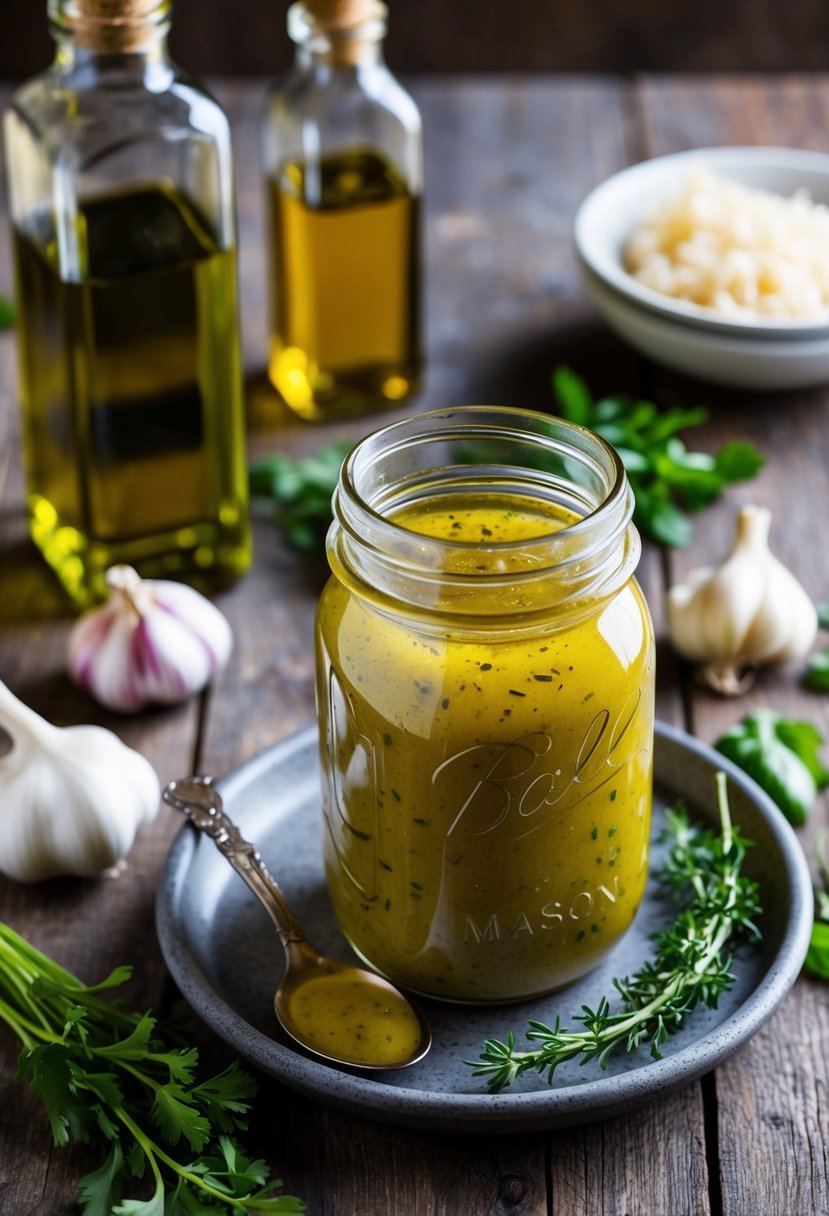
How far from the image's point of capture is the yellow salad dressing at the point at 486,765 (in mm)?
843

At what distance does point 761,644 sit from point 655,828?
27cm

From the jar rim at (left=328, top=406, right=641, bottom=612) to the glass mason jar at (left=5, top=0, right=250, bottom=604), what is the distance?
0.46m

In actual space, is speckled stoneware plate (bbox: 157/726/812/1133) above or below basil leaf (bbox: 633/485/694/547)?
above

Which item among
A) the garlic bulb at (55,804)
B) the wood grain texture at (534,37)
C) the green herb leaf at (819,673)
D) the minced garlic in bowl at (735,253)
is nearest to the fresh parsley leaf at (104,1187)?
the garlic bulb at (55,804)

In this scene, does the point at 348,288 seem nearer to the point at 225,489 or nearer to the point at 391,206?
the point at 391,206

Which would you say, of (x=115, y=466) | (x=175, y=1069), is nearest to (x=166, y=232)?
(x=115, y=466)

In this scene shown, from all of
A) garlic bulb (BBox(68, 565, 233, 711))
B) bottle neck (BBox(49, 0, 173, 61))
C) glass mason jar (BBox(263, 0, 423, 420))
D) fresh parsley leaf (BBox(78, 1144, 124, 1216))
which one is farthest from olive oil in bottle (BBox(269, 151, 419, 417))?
fresh parsley leaf (BBox(78, 1144, 124, 1216))

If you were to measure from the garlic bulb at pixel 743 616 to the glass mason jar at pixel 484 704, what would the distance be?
14.5 inches

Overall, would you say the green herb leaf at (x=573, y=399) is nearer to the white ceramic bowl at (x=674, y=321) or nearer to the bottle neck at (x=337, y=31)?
the white ceramic bowl at (x=674, y=321)

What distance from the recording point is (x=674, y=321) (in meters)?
1.61

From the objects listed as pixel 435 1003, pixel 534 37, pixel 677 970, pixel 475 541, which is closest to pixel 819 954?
pixel 677 970

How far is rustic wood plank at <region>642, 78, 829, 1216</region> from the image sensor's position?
0.89m

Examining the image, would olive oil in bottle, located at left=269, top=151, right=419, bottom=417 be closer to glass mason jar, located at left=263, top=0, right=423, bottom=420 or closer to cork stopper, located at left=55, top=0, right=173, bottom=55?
glass mason jar, located at left=263, top=0, right=423, bottom=420

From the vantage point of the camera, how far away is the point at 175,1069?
2.85 ft
